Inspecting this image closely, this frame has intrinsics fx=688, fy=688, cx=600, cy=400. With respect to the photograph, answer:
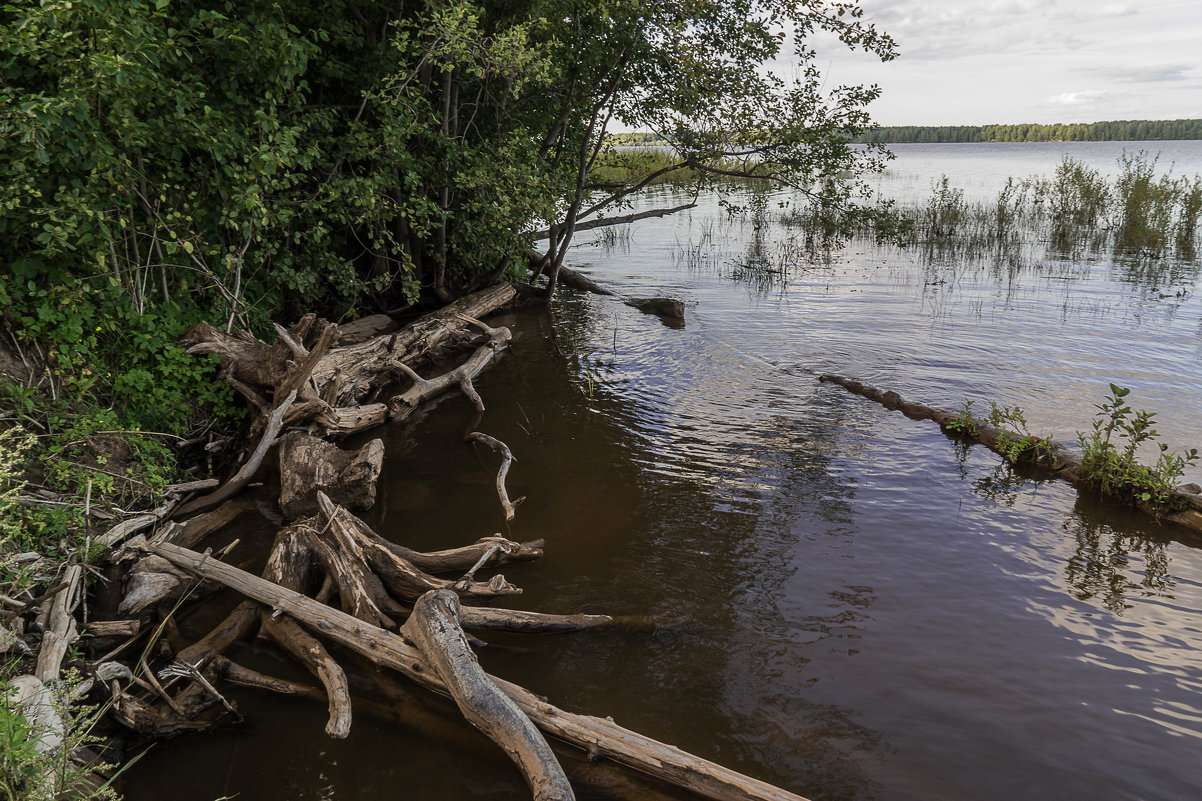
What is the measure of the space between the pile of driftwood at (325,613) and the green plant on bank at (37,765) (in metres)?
0.76

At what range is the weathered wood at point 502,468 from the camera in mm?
6555

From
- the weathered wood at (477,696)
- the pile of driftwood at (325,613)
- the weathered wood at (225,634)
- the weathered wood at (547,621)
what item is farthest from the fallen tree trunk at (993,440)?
the weathered wood at (225,634)

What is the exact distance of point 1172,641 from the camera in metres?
5.04

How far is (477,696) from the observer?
375 cm

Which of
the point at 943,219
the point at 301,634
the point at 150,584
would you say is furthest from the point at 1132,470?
the point at 943,219

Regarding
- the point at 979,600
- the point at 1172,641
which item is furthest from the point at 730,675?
the point at 1172,641

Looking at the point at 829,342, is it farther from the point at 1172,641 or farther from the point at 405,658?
the point at 405,658

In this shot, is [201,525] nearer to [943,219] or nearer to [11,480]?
[11,480]

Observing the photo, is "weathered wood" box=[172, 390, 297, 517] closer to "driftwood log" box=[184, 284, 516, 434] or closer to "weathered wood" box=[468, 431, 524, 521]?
"driftwood log" box=[184, 284, 516, 434]

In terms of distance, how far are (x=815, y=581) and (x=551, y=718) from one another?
2.86 meters

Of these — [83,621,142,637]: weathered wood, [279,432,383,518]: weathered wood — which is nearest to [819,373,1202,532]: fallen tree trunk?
[279,432,383,518]: weathered wood

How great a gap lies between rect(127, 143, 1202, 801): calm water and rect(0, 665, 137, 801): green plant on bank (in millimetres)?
702

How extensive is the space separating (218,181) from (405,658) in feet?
18.3

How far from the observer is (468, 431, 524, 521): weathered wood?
6.55m
